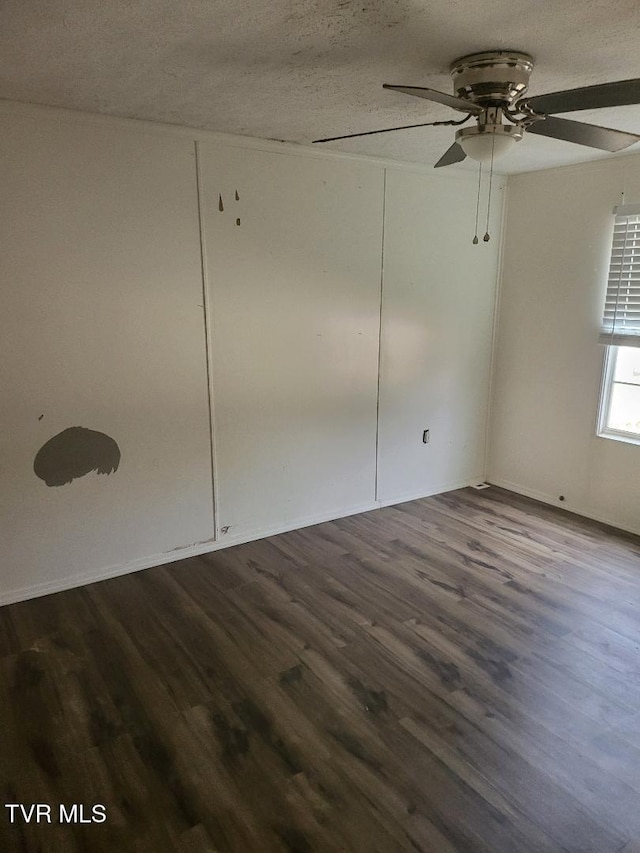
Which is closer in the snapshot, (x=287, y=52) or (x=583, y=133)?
(x=287, y=52)

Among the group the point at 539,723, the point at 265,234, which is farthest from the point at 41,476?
the point at 539,723

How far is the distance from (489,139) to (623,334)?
7.39 ft

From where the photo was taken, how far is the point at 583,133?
2162mm

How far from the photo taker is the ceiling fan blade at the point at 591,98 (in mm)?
1717

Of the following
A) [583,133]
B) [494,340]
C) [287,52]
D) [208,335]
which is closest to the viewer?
[287,52]

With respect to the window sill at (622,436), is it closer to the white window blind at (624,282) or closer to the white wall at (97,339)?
the white window blind at (624,282)

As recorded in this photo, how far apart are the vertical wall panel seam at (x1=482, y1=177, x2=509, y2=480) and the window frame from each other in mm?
923

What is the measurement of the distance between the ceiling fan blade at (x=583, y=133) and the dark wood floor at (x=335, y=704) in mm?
2127

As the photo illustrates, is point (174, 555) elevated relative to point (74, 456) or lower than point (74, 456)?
lower

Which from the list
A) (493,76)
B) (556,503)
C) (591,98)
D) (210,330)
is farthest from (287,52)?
(556,503)

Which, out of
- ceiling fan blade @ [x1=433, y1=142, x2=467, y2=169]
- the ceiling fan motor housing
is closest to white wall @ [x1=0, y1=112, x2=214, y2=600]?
ceiling fan blade @ [x1=433, y1=142, x2=467, y2=169]

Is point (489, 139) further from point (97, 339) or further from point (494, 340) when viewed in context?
point (494, 340)

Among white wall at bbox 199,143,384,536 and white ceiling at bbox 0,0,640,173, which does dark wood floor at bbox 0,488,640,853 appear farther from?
white ceiling at bbox 0,0,640,173

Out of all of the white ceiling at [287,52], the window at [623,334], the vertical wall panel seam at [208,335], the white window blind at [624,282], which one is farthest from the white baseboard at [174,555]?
the white ceiling at [287,52]
